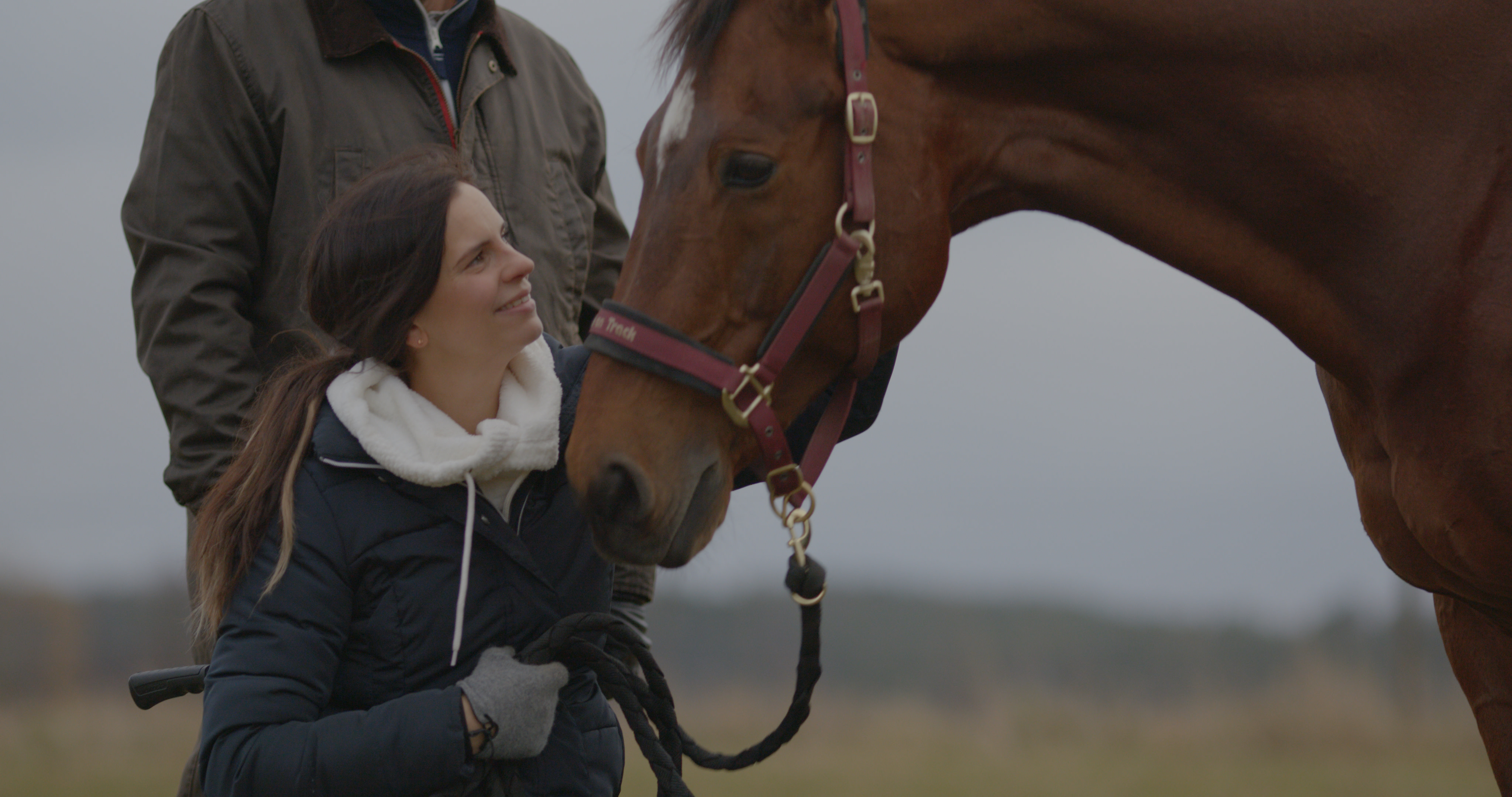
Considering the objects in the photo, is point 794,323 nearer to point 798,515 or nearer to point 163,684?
point 798,515

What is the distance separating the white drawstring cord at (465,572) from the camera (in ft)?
5.23

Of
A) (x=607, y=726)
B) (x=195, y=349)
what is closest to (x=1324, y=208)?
(x=607, y=726)

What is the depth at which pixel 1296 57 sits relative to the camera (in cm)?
174

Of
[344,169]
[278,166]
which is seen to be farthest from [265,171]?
[344,169]

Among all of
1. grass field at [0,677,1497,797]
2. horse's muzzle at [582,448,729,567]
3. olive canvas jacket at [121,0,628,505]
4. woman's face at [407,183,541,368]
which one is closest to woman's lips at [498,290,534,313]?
woman's face at [407,183,541,368]

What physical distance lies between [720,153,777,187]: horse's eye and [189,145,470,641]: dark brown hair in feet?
1.42

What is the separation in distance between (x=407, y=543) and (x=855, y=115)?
Result: 33.1 inches

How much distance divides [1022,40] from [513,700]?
Result: 3.81 feet

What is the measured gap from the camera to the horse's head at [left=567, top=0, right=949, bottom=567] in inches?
61.2

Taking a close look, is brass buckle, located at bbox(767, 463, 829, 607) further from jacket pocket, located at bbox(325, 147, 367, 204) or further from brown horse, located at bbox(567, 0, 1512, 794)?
jacket pocket, located at bbox(325, 147, 367, 204)

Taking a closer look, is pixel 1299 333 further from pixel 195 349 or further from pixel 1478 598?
pixel 195 349

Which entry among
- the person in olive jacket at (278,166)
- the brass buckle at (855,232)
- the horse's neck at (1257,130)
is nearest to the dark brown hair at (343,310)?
the person in olive jacket at (278,166)

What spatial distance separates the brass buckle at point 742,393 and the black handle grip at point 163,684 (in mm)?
865

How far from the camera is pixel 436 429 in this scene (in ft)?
5.46
